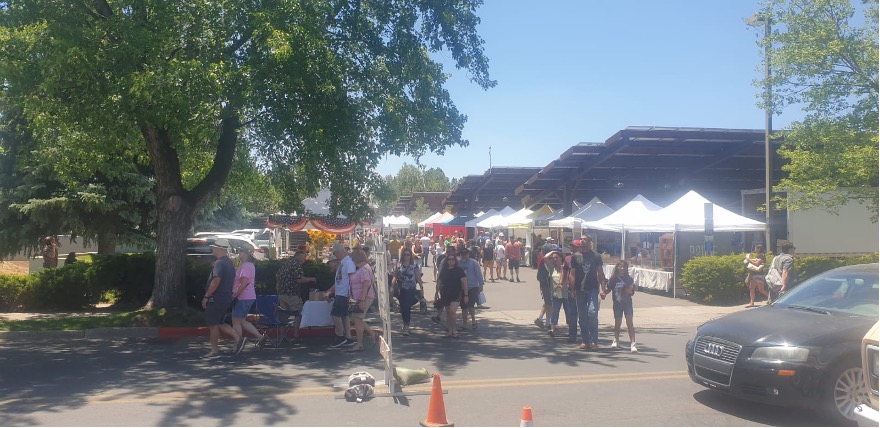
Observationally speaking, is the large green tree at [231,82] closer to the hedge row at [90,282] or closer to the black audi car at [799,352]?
the hedge row at [90,282]

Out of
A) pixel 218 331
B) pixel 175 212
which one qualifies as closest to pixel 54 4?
pixel 175 212

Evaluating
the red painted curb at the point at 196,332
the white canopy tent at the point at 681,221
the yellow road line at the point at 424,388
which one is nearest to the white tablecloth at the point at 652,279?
the white canopy tent at the point at 681,221

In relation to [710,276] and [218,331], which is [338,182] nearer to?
[218,331]

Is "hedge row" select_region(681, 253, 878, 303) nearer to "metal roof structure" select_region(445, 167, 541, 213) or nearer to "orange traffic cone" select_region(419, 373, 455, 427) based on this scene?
"orange traffic cone" select_region(419, 373, 455, 427)

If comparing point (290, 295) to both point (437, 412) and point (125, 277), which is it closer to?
point (437, 412)

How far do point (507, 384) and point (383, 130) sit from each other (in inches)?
255

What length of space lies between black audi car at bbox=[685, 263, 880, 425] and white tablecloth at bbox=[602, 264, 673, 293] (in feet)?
38.0

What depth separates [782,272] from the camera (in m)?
14.8

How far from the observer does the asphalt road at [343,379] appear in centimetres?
712

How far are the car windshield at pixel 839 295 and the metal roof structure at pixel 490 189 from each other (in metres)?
27.7

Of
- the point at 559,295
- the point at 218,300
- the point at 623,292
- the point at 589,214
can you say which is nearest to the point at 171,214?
the point at 218,300

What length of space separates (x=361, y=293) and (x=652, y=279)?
12119mm

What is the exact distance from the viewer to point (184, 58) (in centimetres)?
1193

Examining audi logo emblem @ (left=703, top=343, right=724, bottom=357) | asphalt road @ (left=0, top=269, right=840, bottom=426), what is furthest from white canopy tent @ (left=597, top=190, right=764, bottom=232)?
audi logo emblem @ (left=703, top=343, right=724, bottom=357)
